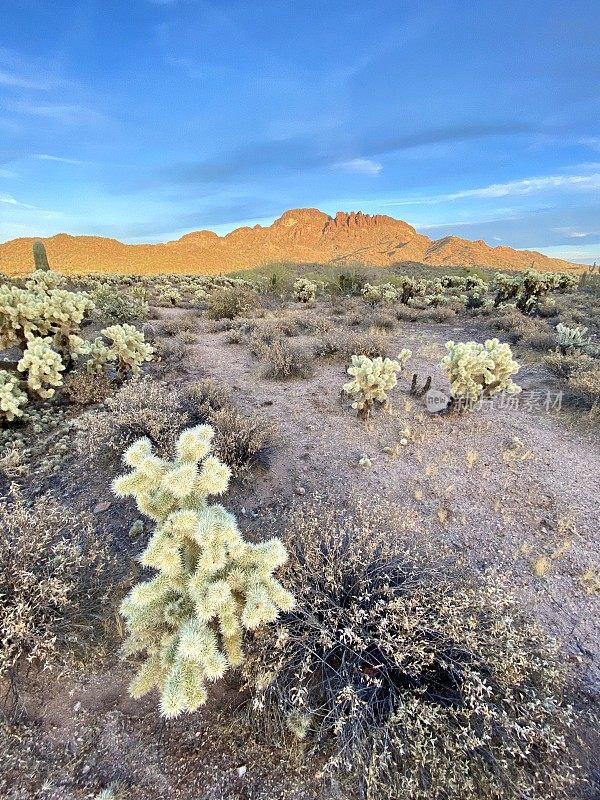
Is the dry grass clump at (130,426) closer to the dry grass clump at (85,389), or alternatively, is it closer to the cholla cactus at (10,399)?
the cholla cactus at (10,399)

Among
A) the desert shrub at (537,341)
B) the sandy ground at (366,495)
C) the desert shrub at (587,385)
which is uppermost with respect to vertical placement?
the desert shrub at (537,341)

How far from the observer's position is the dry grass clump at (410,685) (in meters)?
1.91

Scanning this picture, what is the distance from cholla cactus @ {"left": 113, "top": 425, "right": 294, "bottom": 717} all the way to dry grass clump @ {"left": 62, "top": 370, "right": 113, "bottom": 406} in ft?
12.6

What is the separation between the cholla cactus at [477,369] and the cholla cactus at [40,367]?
525cm

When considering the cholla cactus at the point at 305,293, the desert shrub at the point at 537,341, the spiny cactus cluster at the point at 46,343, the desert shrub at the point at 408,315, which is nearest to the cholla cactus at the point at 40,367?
the spiny cactus cluster at the point at 46,343

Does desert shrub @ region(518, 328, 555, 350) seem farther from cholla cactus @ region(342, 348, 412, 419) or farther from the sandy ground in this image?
cholla cactus @ region(342, 348, 412, 419)

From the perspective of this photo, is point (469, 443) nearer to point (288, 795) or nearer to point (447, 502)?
point (447, 502)

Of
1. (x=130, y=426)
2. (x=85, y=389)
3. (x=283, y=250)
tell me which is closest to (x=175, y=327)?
(x=85, y=389)

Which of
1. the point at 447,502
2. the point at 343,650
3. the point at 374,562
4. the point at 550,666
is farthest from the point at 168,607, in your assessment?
the point at 447,502

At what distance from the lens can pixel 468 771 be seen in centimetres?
192

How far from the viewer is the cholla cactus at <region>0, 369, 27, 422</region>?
15.6ft

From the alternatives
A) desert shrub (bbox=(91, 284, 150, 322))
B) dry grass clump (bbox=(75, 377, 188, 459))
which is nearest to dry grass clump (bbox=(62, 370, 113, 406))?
dry grass clump (bbox=(75, 377, 188, 459))

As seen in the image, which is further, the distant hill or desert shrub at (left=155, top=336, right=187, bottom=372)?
the distant hill

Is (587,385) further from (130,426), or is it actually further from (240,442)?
(130,426)
